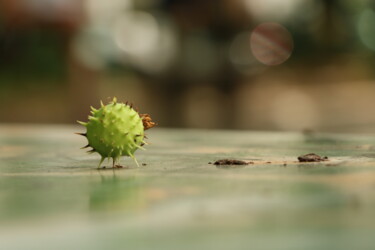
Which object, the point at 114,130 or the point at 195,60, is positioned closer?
the point at 114,130

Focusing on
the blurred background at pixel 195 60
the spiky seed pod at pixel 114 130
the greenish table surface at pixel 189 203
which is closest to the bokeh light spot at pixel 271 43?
→ the blurred background at pixel 195 60

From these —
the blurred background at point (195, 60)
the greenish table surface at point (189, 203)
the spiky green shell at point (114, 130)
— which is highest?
the blurred background at point (195, 60)

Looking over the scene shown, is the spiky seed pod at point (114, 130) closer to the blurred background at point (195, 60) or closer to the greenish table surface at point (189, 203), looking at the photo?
the greenish table surface at point (189, 203)

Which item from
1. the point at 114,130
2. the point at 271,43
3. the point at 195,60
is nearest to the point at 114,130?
the point at 114,130

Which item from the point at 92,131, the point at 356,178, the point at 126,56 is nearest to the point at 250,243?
the point at 356,178

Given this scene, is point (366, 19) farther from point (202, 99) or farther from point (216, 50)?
point (202, 99)

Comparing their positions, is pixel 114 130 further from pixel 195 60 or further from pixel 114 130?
pixel 195 60

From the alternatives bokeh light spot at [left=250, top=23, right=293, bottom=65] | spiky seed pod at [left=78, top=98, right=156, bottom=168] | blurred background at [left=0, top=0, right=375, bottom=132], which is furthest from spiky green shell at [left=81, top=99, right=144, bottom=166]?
bokeh light spot at [left=250, top=23, right=293, bottom=65]
